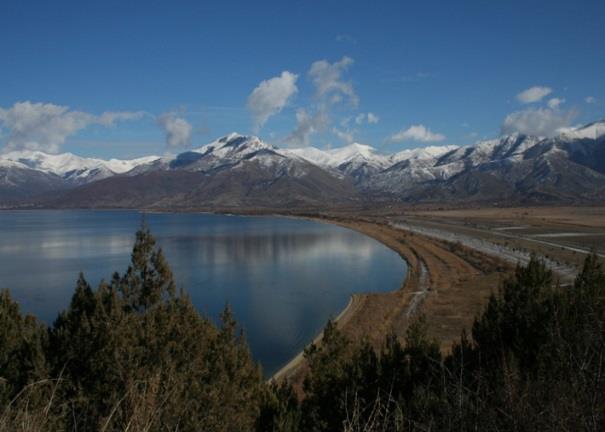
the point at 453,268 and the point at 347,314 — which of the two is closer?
the point at 347,314

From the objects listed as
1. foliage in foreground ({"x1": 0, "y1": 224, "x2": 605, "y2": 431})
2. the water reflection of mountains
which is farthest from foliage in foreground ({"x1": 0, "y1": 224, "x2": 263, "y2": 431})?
the water reflection of mountains

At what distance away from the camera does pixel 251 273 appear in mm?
39969

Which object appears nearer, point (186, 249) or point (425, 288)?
point (425, 288)

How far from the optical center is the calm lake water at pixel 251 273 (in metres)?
25.2

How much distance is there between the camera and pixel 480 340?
12.4 metres

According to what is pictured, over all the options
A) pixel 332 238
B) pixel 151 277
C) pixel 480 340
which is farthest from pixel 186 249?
pixel 480 340

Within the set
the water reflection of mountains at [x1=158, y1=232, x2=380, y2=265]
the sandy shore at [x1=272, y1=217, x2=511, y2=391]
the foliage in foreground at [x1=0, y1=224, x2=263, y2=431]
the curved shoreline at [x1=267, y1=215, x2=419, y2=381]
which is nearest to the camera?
the foliage in foreground at [x1=0, y1=224, x2=263, y2=431]

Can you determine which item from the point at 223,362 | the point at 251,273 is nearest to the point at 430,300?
the point at 251,273

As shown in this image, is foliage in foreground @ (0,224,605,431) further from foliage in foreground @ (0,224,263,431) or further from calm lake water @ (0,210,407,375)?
calm lake water @ (0,210,407,375)

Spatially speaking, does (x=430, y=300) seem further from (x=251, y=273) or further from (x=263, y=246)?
(x=263, y=246)

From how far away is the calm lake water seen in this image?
82.7ft

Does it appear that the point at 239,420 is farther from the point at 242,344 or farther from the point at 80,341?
the point at 242,344

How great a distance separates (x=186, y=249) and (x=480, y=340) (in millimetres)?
46062

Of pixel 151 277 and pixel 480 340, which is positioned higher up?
pixel 151 277
